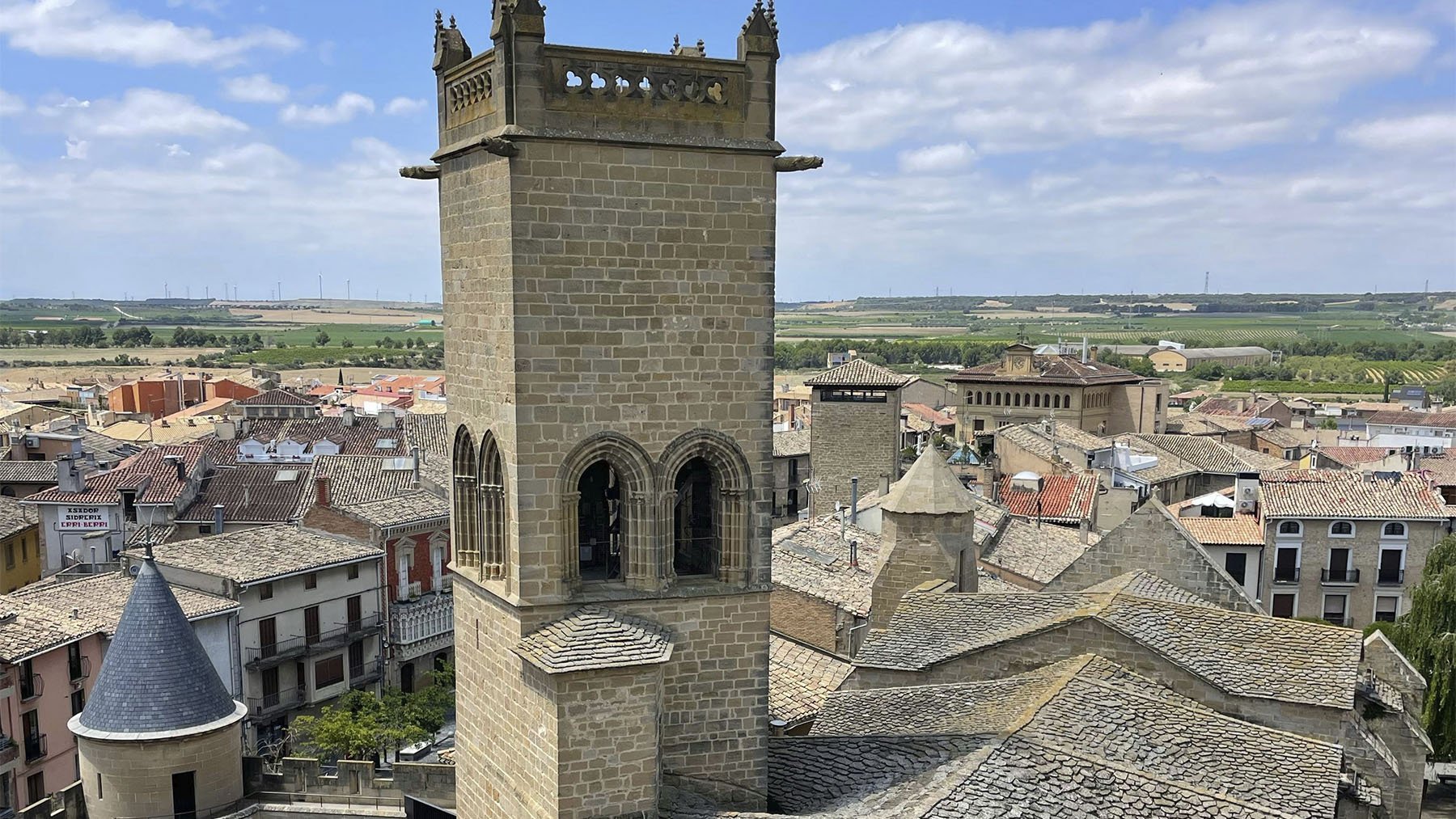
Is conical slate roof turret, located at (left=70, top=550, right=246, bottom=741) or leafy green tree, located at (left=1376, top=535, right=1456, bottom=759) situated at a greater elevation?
conical slate roof turret, located at (left=70, top=550, right=246, bottom=741)

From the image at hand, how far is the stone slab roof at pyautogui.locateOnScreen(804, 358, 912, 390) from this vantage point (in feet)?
139

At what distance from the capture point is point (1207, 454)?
2282 inches

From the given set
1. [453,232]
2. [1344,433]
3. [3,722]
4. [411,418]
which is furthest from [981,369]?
[453,232]

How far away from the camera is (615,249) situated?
460 inches

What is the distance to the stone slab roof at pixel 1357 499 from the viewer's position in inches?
1547

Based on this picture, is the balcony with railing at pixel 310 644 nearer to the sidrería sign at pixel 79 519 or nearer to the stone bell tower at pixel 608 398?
the sidrería sign at pixel 79 519

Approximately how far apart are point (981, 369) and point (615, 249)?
63.4m

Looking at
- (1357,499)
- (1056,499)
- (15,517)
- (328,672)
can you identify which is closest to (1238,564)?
(1357,499)

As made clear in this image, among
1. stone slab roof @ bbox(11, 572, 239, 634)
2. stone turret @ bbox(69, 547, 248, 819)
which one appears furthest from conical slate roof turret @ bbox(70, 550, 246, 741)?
stone slab roof @ bbox(11, 572, 239, 634)

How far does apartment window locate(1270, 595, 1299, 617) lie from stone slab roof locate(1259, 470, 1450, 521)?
3254 millimetres

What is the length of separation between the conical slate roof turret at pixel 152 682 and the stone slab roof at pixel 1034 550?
21320mm

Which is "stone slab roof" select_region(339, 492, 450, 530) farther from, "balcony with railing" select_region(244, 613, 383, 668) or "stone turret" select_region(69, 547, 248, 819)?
"stone turret" select_region(69, 547, 248, 819)

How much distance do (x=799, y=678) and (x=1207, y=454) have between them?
4322 centimetres

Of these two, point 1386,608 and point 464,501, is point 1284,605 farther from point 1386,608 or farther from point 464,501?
point 464,501
